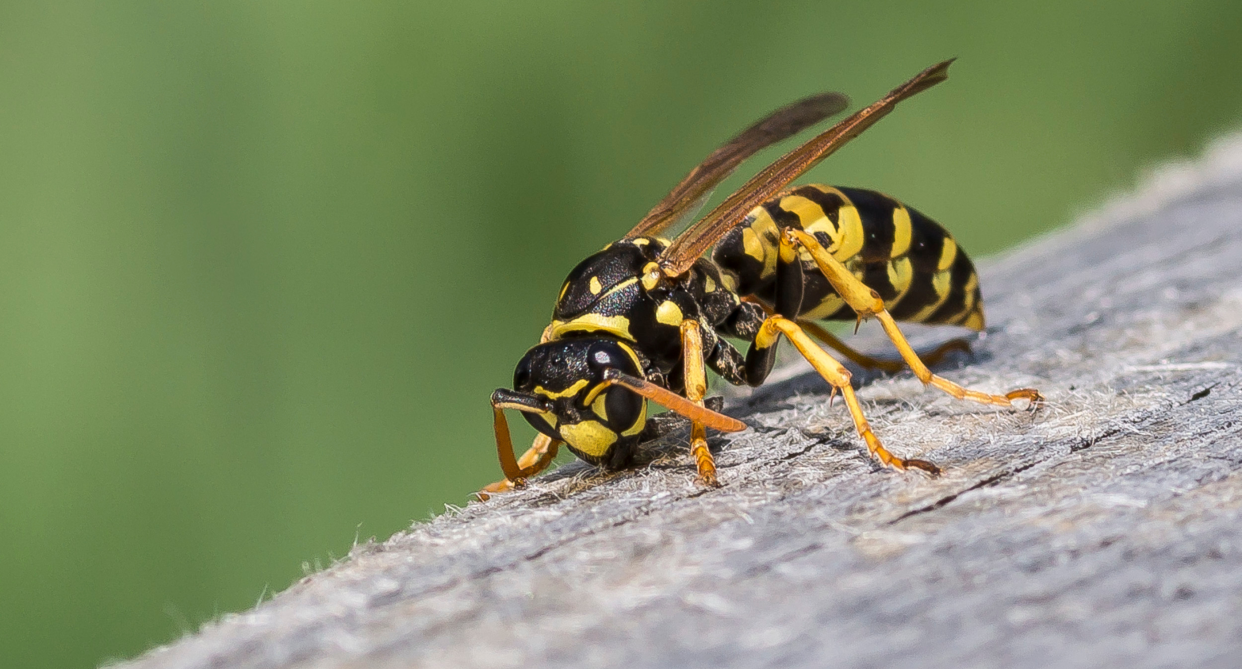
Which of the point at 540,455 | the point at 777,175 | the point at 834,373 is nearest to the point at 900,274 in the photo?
the point at 777,175

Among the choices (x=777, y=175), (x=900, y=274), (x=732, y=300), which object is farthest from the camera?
(x=900, y=274)

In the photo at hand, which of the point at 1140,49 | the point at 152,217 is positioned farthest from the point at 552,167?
the point at 1140,49

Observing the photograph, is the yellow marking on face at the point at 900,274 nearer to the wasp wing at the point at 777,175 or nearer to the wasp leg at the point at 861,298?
the wasp leg at the point at 861,298

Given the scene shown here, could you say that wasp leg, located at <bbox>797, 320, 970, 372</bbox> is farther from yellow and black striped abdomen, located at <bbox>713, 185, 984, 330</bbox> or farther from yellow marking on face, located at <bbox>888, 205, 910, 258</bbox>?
yellow marking on face, located at <bbox>888, 205, 910, 258</bbox>

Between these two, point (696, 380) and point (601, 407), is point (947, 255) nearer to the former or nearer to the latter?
point (696, 380)

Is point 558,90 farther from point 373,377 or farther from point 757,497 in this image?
point 757,497
